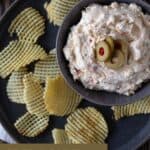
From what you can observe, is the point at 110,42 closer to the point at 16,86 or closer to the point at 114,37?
the point at 114,37

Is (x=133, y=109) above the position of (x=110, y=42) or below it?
below

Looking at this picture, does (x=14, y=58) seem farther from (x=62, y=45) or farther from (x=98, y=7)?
(x=98, y=7)

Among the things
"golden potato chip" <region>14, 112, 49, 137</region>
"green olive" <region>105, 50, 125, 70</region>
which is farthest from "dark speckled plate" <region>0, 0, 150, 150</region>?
"green olive" <region>105, 50, 125, 70</region>

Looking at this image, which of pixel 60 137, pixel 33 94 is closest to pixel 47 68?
pixel 33 94

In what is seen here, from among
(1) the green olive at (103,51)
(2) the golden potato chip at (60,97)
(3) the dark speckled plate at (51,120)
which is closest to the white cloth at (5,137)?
(3) the dark speckled plate at (51,120)

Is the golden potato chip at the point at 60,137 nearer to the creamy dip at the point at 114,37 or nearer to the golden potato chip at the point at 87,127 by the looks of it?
the golden potato chip at the point at 87,127

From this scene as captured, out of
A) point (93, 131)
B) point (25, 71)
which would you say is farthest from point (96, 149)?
point (25, 71)

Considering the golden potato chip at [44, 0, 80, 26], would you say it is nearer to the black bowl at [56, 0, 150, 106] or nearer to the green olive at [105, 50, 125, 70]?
the black bowl at [56, 0, 150, 106]

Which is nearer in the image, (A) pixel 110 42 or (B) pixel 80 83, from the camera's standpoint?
(A) pixel 110 42
